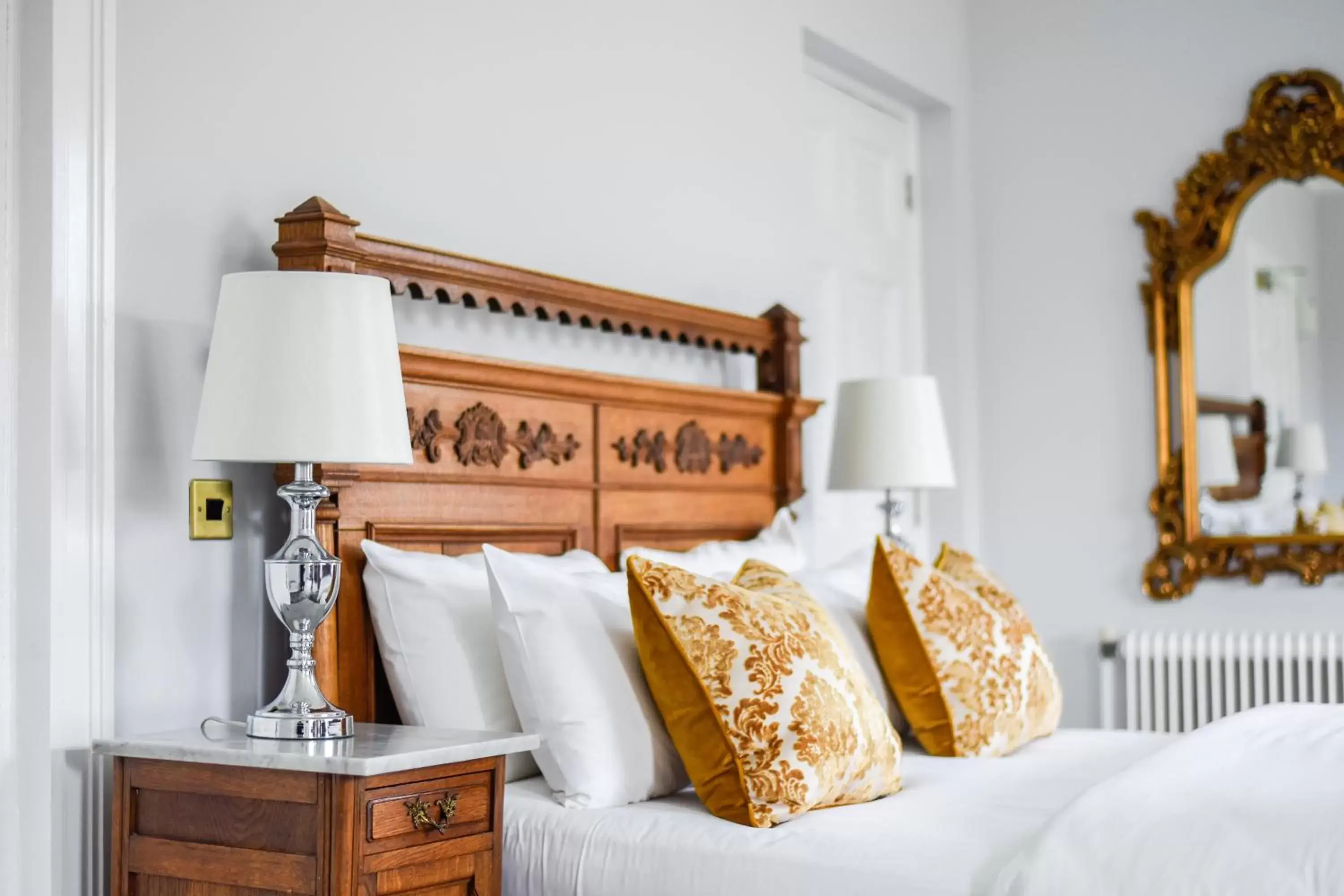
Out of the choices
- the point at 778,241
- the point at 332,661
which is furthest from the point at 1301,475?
the point at 332,661

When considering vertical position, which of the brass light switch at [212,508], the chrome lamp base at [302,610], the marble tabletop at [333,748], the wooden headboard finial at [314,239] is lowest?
the marble tabletop at [333,748]

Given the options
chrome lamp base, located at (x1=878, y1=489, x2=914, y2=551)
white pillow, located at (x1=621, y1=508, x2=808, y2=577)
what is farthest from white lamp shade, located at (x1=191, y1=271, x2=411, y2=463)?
chrome lamp base, located at (x1=878, y1=489, x2=914, y2=551)

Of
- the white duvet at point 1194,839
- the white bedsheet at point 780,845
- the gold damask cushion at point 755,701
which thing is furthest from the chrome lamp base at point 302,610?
the white duvet at point 1194,839

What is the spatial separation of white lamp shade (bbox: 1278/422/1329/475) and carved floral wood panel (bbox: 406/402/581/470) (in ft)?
7.88

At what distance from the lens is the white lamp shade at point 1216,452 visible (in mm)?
4348

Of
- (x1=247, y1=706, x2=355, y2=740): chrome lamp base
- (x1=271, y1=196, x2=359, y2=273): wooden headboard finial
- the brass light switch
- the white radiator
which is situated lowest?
the white radiator

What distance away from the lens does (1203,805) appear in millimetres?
1823

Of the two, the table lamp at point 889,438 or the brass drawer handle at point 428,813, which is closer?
the brass drawer handle at point 428,813

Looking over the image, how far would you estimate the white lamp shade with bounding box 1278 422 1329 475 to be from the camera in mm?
4211

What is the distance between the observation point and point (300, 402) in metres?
1.96

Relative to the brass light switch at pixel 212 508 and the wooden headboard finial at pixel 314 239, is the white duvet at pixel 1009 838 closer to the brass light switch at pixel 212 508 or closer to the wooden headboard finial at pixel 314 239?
the brass light switch at pixel 212 508

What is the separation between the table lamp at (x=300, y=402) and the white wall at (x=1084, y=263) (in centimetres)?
306

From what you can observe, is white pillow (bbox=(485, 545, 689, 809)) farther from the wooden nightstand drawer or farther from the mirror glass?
the mirror glass

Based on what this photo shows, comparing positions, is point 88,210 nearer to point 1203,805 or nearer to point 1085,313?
point 1203,805
